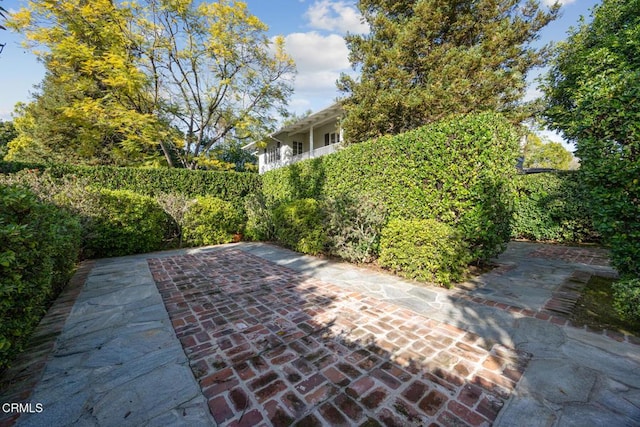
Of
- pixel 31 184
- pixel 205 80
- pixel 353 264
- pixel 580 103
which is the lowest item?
pixel 353 264

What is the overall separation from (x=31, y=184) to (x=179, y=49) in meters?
10.5

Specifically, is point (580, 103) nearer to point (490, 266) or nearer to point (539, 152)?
point (490, 266)

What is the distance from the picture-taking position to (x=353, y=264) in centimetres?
558

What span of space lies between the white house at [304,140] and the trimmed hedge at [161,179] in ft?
17.3

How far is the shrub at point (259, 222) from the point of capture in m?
8.70

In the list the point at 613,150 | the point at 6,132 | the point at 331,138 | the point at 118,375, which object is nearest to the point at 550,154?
the point at 331,138

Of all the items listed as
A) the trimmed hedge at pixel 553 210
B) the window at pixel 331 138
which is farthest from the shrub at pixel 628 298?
the window at pixel 331 138

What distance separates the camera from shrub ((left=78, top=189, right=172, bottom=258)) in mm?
5785

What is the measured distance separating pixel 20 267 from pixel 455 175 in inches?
224

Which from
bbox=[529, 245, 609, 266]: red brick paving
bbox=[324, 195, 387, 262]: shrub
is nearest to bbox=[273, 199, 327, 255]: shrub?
bbox=[324, 195, 387, 262]: shrub

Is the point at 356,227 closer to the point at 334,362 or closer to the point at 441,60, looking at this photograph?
the point at 334,362

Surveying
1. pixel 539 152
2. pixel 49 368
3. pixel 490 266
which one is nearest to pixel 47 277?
pixel 49 368

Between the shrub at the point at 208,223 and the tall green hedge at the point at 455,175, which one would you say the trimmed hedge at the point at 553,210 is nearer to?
the tall green hedge at the point at 455,175

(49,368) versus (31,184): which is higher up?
(31,184)
